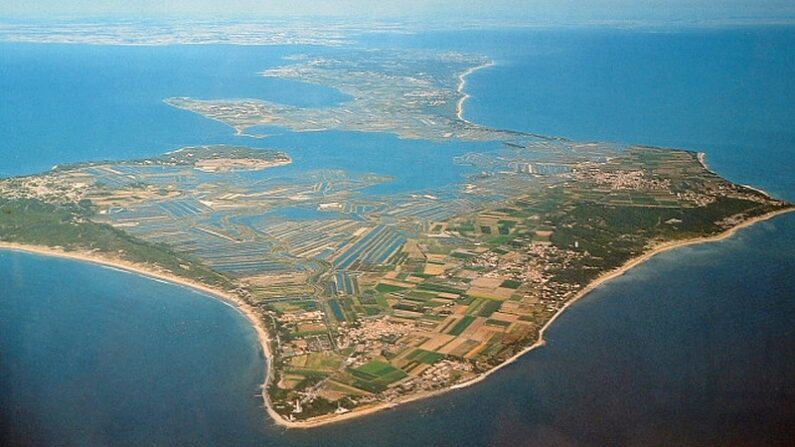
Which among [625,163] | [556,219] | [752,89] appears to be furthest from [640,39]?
[556,219]

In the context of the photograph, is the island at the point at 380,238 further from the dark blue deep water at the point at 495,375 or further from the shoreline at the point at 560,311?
the dark blue deep water at the point at 495,375

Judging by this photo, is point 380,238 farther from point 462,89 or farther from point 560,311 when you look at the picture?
point 462,89

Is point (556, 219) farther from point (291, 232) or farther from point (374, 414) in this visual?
point (374, 414)

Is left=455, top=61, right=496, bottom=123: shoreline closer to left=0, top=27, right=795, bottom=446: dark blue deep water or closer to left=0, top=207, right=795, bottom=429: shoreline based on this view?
left=0, top=27, right=795, bottom=446: dark blue deep water

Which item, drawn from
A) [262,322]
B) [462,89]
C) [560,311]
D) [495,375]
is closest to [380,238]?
[262,322]

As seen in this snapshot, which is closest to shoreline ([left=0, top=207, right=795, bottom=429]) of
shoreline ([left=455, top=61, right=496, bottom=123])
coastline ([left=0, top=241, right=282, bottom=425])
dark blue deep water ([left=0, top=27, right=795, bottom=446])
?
coastline ([left=0, top=241, right=282, bottom=425])
